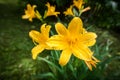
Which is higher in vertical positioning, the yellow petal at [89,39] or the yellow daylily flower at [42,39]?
the yellow daylily flower at [42,39]

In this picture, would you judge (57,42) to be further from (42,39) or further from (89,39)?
(42,39)

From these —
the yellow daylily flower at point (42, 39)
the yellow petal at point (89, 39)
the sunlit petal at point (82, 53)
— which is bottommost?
the sunlit petal at point (82, 53)

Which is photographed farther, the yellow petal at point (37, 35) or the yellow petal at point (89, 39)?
the yellow petal at point (37, 35)

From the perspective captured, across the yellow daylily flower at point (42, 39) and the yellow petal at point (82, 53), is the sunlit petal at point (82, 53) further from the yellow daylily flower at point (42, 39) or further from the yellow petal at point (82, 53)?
the yellow daylily flower at point (42, 39)

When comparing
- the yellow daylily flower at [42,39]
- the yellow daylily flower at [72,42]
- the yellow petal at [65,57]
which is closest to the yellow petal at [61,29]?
the yellow daylily flower at [72,42]

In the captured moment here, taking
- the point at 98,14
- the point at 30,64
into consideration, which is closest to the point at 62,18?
the point at 98,14

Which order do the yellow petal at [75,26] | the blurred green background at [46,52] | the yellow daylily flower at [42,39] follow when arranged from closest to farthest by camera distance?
the yellow petal at [75,26]
the yellow daylily flower at [42,39]
the blurred green background at [46,52]

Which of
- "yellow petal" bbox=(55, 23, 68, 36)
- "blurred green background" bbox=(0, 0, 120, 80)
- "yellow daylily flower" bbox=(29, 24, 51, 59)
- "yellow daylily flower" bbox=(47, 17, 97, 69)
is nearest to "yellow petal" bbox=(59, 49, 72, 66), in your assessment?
"yellow daylily flower" bbox=(47, 17, 97, 69)

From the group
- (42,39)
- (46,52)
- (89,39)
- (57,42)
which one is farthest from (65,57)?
(46,52)

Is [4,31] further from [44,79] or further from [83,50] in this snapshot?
[83,50]
